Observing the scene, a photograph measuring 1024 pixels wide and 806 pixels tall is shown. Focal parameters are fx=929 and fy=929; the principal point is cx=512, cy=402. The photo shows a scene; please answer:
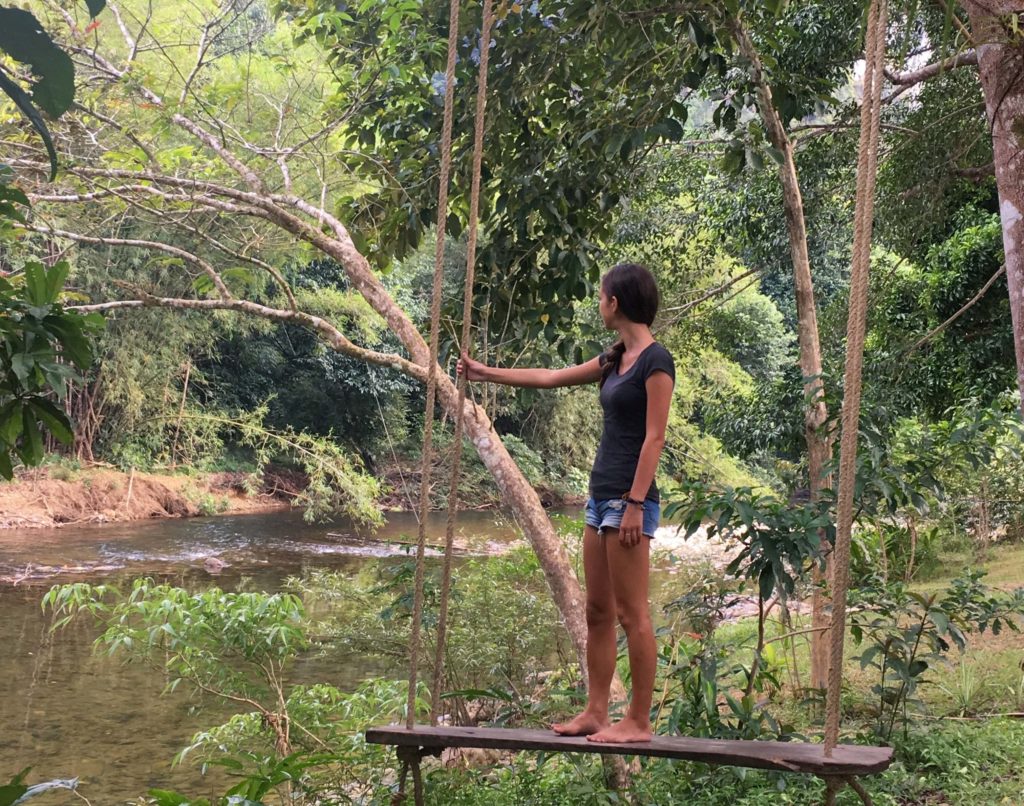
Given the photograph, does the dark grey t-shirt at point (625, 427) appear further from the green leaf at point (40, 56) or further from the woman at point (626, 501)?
the green leaf at point (40, 56)

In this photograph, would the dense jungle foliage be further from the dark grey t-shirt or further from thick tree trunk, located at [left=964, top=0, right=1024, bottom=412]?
the dark grey t-shirt

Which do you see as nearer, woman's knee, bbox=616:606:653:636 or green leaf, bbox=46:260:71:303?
green leaf, bbox=46:260:71:303

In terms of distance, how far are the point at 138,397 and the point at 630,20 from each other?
38.9 ft

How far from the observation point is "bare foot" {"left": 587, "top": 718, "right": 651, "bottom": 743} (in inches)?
75.9

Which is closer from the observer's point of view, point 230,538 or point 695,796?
point 695,796

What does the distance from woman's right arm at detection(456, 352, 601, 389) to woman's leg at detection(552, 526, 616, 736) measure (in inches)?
14.6

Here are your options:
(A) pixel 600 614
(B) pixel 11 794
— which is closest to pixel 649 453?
(A) pixel 600 614

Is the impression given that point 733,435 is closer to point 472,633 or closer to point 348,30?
point 472,633

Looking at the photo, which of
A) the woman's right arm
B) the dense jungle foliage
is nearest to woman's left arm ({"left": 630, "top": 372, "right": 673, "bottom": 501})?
the woman's right arm

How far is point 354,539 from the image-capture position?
1166cm

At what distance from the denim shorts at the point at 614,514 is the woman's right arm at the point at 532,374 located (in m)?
0.30

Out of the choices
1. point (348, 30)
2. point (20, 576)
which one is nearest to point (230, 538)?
point (20, 576)

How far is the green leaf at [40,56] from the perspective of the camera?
0.68 meters

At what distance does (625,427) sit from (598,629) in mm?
467
